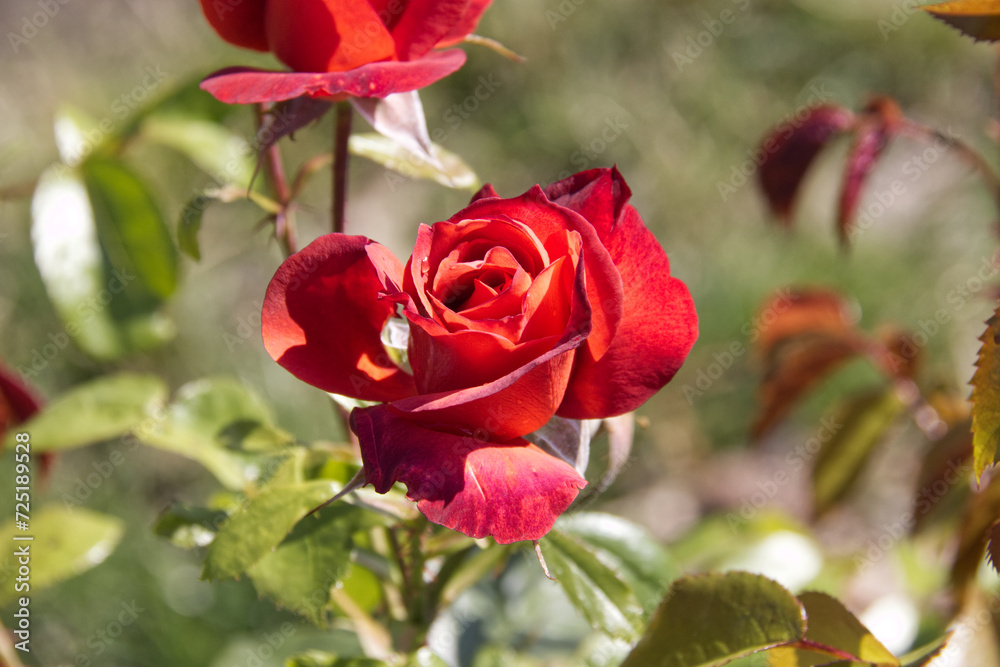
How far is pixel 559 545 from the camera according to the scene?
0.53 meters

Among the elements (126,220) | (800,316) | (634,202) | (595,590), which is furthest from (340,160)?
(634,202)

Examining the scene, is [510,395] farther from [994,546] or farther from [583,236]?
[994,546]

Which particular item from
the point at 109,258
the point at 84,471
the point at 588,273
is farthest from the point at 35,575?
the point at 84,471

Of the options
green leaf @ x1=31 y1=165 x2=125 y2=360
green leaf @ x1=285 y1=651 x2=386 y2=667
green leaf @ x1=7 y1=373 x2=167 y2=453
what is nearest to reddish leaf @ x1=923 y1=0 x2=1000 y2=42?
green leaf @ x1=285 y1=651 x2=386 y2=667

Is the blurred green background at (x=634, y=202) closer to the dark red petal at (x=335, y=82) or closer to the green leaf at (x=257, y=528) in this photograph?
the green leaf at (x=257, y=528)

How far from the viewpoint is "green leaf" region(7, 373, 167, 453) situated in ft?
2.20

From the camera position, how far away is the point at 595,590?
1.70ft

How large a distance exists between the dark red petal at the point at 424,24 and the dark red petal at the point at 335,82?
0.02m

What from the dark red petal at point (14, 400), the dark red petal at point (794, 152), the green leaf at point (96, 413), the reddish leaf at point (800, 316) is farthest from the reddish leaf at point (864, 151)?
the dark red petal at point (14, 400)

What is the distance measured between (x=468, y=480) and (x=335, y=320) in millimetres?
118

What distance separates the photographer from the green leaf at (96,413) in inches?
26.4

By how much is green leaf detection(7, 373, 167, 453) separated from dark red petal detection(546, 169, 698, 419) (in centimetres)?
45

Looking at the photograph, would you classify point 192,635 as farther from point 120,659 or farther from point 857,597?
point 857,597

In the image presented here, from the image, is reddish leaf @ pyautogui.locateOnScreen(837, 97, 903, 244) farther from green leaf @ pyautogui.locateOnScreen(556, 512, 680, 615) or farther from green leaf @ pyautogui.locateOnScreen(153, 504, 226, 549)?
green leaf @ pyautogui.locateOnScreen(153, 504, 226, 549)
